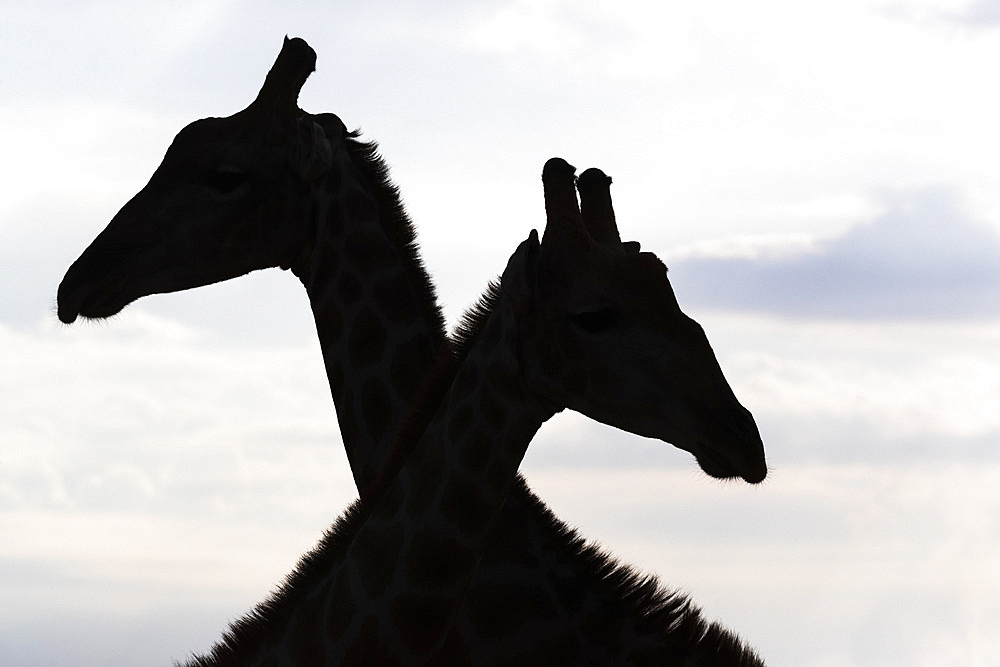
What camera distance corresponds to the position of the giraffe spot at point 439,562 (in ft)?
19.7

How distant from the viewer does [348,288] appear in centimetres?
911

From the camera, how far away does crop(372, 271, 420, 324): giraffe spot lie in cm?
900

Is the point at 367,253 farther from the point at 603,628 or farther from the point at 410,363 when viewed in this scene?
the point at 603,628

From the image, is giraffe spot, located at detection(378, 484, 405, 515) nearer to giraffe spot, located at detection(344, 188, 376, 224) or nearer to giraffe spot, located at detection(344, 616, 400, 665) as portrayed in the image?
giraffe spot, located at detection(344, 616, 400, 665)

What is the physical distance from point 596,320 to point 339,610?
1844 millimetres

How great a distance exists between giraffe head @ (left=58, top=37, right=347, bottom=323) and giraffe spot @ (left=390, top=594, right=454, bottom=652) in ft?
12.0

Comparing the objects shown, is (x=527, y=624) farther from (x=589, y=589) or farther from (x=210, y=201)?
(x=210, y=201)

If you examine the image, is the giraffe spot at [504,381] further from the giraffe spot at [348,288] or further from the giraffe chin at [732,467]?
the giraffe spot at [348,288]

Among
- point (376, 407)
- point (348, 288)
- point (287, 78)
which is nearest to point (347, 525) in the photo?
point (376, 407)

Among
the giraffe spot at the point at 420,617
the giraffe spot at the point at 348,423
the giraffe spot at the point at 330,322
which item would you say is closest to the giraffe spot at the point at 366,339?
the giraffe spot at the point at 330,322

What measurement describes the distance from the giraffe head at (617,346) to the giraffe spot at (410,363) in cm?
280

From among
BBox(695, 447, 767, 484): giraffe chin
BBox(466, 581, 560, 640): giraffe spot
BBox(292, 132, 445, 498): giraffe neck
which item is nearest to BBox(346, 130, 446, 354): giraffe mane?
BBox(292, 132, 445, 498): giraffe neck

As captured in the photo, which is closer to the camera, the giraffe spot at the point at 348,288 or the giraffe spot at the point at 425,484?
the giraffe spot at the point at 425,484

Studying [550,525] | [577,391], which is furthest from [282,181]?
[577,391]
